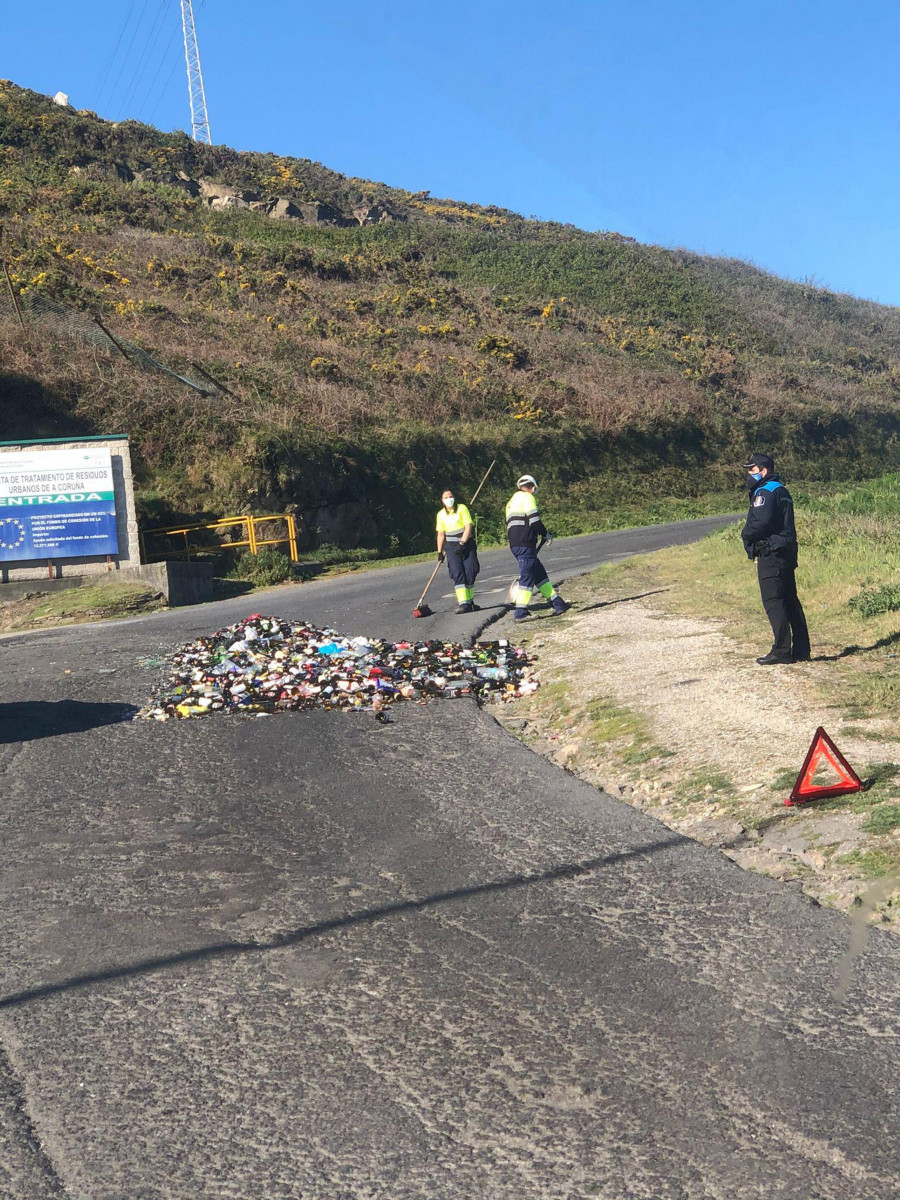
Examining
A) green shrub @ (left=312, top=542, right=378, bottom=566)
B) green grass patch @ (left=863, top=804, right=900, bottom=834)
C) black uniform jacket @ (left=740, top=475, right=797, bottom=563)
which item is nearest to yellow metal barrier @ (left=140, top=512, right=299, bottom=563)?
green shrub @ (left=312, top=542, right=378, bottom=566)

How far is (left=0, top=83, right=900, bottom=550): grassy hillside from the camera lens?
2712 centimetres

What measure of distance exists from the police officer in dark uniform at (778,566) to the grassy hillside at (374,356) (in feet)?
54.7

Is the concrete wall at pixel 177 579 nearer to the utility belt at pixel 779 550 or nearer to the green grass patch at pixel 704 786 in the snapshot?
the utility belt at pixel 779 550

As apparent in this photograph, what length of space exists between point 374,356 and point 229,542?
58.0 feet

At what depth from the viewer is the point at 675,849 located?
5.83 meters

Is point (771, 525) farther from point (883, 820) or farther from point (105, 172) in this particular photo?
point (105, 172)

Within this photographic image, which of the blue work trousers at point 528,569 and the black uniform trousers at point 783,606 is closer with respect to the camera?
the black uniform trousers at point 783,606

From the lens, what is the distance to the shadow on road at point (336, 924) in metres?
4.45

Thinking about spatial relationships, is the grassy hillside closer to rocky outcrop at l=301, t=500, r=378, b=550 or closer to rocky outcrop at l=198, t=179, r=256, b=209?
rocky outcrop at l=301, t=500, r=378, b=550

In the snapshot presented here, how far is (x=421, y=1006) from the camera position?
411 centimetres

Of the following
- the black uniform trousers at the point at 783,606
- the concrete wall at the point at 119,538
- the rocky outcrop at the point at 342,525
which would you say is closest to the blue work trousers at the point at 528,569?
the black uniform trousers at the point at 783,606

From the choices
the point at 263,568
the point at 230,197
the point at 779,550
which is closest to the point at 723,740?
the point at 779,550

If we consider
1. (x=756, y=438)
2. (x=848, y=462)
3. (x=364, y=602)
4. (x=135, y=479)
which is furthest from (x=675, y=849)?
(x=848, y=462)

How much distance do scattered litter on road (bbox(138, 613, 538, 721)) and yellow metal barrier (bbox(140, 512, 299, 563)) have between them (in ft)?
33.3
